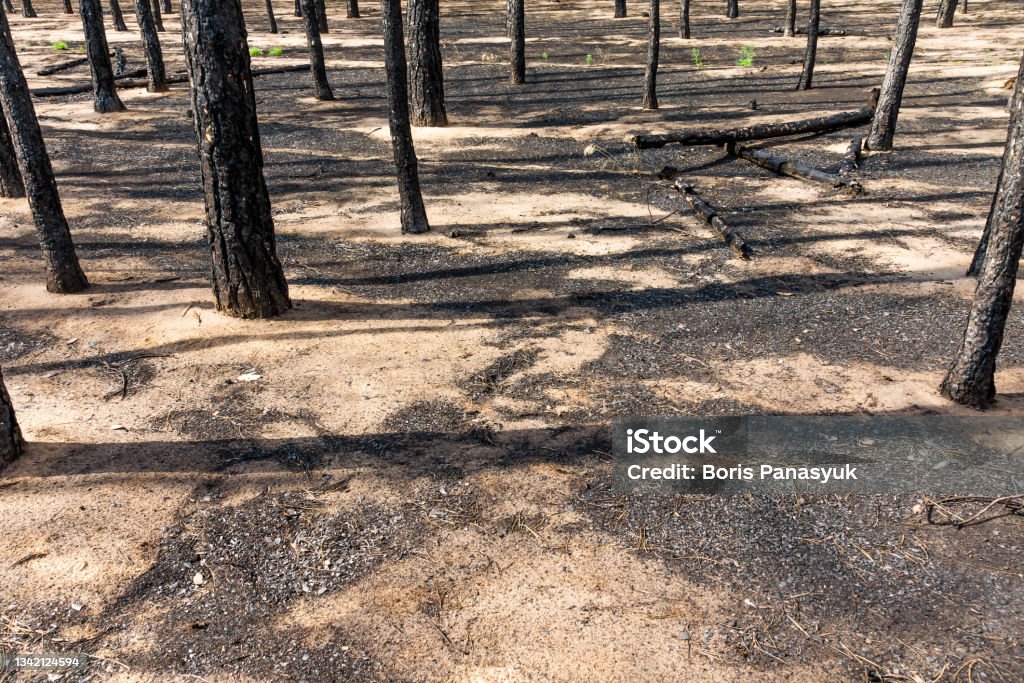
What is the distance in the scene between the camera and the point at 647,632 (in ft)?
14.5

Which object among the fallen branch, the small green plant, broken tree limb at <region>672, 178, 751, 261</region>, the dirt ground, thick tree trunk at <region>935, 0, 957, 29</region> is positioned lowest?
the dirt ground

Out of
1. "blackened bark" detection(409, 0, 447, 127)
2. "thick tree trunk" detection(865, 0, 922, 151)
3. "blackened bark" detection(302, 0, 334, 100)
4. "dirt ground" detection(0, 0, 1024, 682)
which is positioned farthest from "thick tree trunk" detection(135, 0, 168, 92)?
"thick tree trunk" detection(865, 0, 922, 151)

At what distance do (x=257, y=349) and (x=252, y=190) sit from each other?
167cm

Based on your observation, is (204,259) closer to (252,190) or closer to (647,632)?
(252,190)

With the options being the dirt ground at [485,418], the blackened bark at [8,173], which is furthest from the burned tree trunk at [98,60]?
the blackened bark at [8,173]

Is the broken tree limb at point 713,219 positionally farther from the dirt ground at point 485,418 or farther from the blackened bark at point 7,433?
the blackened bark at point 7,433

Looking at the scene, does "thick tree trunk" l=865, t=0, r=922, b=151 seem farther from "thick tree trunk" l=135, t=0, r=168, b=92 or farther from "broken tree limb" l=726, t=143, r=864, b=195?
"thick tree trunk" l=135, t=0, r=168, b=92

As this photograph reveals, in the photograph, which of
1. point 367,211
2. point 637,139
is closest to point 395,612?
point 367,211

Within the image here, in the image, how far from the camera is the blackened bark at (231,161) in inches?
292

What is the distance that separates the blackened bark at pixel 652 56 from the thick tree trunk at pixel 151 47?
12.4 metres

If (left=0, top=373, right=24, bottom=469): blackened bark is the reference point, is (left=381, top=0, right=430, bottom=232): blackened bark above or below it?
above

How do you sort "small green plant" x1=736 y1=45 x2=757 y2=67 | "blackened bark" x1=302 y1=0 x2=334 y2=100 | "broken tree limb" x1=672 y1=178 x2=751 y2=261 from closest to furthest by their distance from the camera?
"broken tree limb" x1=672 y1=178 x2=751 y2=261 → "blackened bark" x1=302 y1=0 x2=334 y2=100 → "small green plant" x1=736 y1=45 x2=757 y2=67

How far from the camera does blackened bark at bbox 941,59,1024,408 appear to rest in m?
6.00

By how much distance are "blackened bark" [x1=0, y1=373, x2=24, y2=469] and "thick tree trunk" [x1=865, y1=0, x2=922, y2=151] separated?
48.1ft
